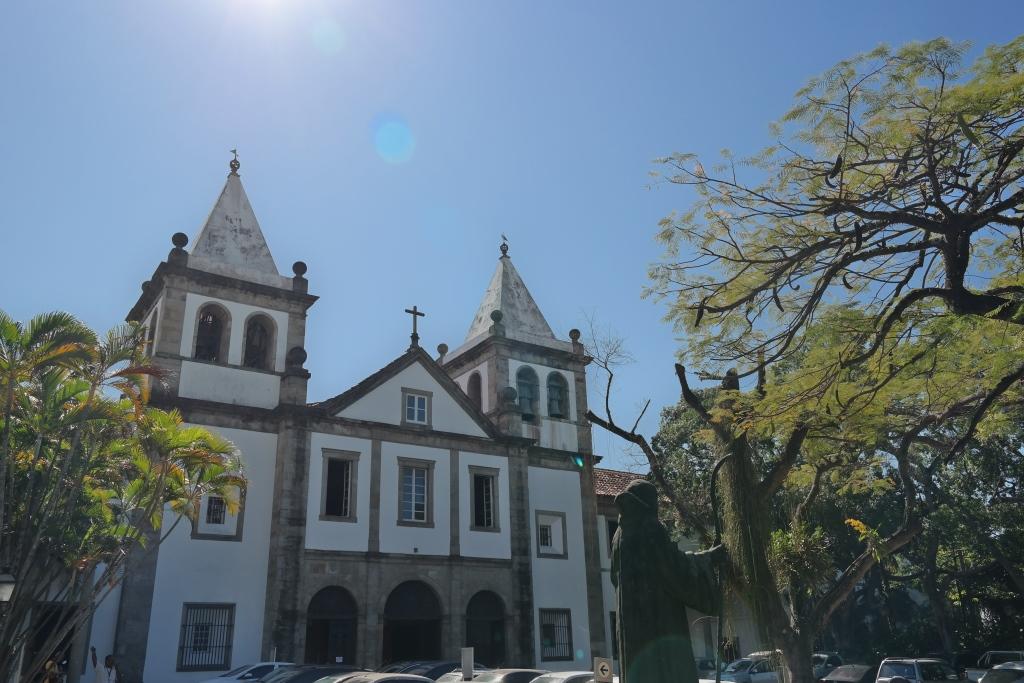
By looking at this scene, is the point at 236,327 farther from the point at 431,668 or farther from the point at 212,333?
the point at 431,668

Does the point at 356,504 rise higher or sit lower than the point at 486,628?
higher

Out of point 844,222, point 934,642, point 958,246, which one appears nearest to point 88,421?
point 844,222

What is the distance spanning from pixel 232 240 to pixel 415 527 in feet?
34.3

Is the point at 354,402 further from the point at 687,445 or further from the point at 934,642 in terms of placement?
the point at 934,642

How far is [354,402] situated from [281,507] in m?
3.87

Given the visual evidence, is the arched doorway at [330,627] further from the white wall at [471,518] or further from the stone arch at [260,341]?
the stone arch at [260,341]

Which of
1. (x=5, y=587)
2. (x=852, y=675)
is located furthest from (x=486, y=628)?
(x=5, y=587)

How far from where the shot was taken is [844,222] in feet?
36.4

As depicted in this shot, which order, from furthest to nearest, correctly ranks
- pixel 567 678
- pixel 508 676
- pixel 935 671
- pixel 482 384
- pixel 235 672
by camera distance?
pixel 482 384 → pixel 935 671 → pixel 235 672 → pixel 508 676 → pixel 567 678

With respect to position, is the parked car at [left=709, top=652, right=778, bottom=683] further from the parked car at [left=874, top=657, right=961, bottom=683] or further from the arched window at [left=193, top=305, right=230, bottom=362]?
the arched window at [left=193, top=305, right=230, bottom=362]

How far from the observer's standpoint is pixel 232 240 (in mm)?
26062

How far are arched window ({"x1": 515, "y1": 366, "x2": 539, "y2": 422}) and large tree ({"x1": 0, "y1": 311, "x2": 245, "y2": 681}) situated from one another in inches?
501

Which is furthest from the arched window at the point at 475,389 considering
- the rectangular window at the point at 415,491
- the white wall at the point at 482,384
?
the rectangular window at the point at 415,491

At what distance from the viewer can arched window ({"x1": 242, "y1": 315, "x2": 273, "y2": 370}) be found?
81.8 ft
